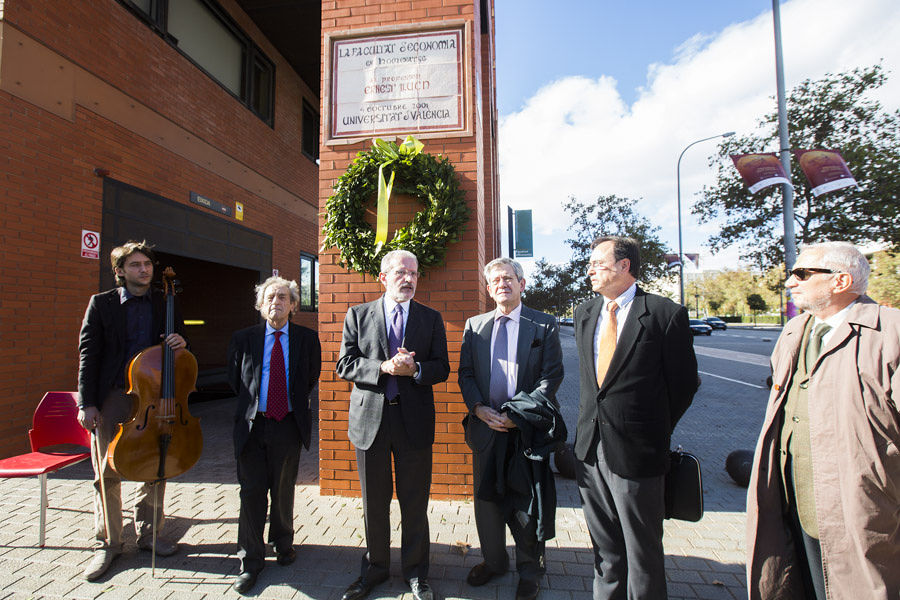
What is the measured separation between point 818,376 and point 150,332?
4019mm

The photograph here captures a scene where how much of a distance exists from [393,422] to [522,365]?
0.88 metres

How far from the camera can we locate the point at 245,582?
2684 millimetres

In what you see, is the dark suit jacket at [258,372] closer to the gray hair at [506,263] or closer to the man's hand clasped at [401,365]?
the man's hand clasped at [401,365]

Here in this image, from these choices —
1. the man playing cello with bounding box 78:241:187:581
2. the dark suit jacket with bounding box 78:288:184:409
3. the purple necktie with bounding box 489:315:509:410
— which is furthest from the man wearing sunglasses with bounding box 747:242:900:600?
the dark suit jacket with bounding box 78:288:184:409

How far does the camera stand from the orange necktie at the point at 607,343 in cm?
241

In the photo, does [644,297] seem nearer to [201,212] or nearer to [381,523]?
[381,523]

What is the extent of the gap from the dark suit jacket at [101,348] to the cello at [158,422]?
1.10ft

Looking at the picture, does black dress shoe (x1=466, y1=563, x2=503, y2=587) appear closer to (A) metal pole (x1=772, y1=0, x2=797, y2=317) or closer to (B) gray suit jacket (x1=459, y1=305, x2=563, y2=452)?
(B) gray suit jacket (x1=459, y1=305, x2=563, y2=452)

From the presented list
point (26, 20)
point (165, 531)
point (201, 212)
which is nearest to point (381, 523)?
point (165, 531)

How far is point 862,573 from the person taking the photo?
1.83m

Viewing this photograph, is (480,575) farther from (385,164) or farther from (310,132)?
(310,132)

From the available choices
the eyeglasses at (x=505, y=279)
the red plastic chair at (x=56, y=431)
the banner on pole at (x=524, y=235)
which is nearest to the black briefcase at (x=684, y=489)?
the eyeglasses at (x=505, y=279)

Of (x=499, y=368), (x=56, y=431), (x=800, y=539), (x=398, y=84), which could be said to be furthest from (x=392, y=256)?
(x=56, y=431)

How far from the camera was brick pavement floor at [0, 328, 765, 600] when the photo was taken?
270 centimetres
